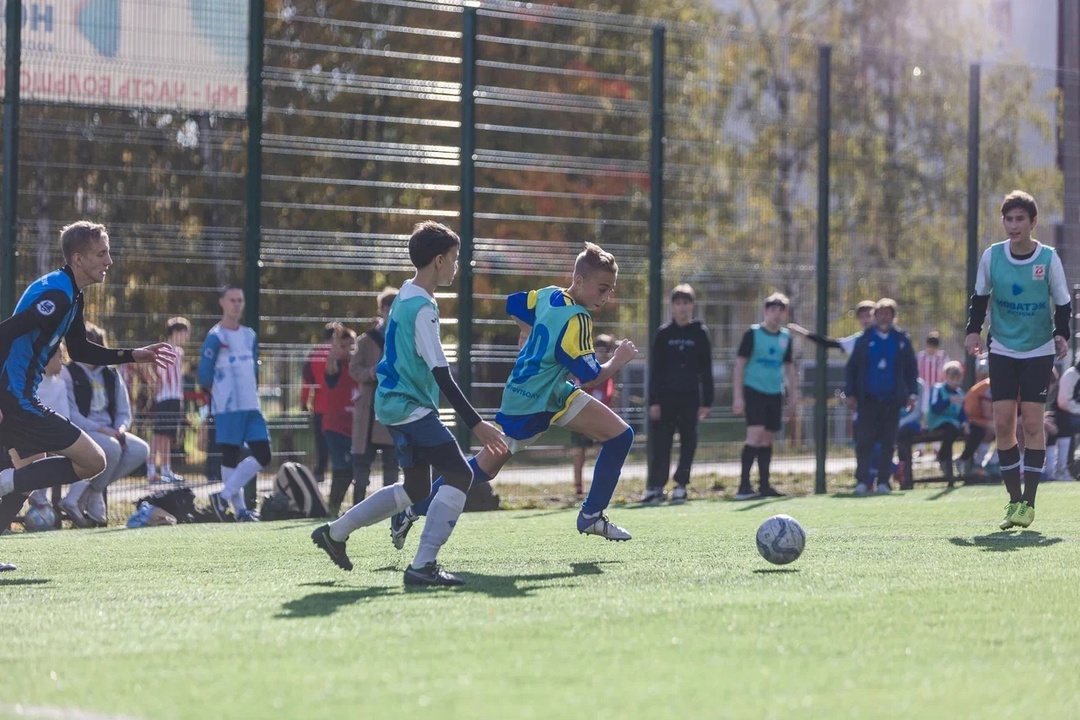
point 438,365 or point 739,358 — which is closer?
point 438,365

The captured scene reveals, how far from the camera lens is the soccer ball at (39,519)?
1206 centimetres

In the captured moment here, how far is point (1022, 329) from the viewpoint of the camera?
1016 centimetres

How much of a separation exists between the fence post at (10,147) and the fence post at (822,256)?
852 centimetres

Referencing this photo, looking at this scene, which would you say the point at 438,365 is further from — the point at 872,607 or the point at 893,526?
the point at 893,526

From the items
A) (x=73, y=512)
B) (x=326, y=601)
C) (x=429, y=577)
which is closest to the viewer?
(x=326, y=601)

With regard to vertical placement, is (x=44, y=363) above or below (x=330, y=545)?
above

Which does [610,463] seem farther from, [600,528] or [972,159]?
[972,159]

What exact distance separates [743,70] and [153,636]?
12187mm

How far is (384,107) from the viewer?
1492cm

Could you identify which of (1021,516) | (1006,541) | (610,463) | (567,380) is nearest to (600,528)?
(610,463)

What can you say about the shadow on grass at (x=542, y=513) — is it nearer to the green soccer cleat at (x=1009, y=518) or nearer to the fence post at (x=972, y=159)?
the green soccer cleat at (x=1009, y=518)

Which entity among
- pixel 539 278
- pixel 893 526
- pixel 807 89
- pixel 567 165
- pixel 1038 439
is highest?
pixel 807 89

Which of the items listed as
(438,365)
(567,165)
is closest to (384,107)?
(567,165)

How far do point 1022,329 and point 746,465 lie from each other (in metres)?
5.32
